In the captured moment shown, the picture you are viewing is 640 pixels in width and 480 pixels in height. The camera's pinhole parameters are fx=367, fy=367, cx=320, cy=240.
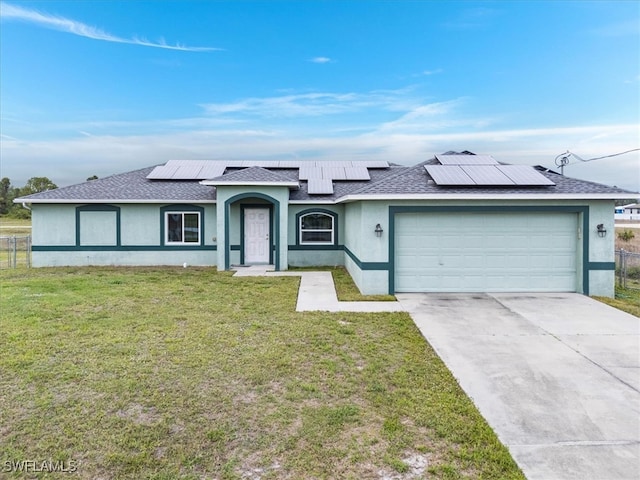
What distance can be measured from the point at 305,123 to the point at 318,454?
22.2 meters

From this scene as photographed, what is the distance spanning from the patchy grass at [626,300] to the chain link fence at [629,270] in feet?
1.81

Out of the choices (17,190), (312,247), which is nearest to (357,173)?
(312,247)

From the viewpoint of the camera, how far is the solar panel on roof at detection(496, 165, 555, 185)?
9430 millimetres

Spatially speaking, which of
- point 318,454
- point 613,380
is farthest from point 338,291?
point 318,454

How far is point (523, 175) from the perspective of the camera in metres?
9.95

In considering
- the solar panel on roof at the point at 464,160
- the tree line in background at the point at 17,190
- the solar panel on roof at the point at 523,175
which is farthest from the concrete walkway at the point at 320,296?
the tree line in background at the point at 17,190

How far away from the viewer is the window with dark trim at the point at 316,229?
14.7m

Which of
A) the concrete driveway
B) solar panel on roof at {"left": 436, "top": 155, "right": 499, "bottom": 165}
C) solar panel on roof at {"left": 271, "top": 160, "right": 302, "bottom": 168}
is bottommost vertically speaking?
the concrete driveway

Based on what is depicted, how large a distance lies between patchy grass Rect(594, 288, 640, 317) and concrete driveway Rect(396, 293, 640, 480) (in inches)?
15.2

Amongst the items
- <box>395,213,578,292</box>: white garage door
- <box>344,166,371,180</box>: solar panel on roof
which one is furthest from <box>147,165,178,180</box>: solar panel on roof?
<box>395,213,578,292</box>: white garage door

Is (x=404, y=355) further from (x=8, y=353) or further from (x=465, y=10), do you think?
(x=465, y=10)

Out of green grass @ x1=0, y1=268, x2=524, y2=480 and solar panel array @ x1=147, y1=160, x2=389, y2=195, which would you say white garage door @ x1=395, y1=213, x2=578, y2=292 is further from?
solar panel array @ x1=147, y1=160, x2=389, y2=195

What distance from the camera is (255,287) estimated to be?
10.2 metres

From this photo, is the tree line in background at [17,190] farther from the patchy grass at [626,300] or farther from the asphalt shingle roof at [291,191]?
the patchy grass at [626,300]
